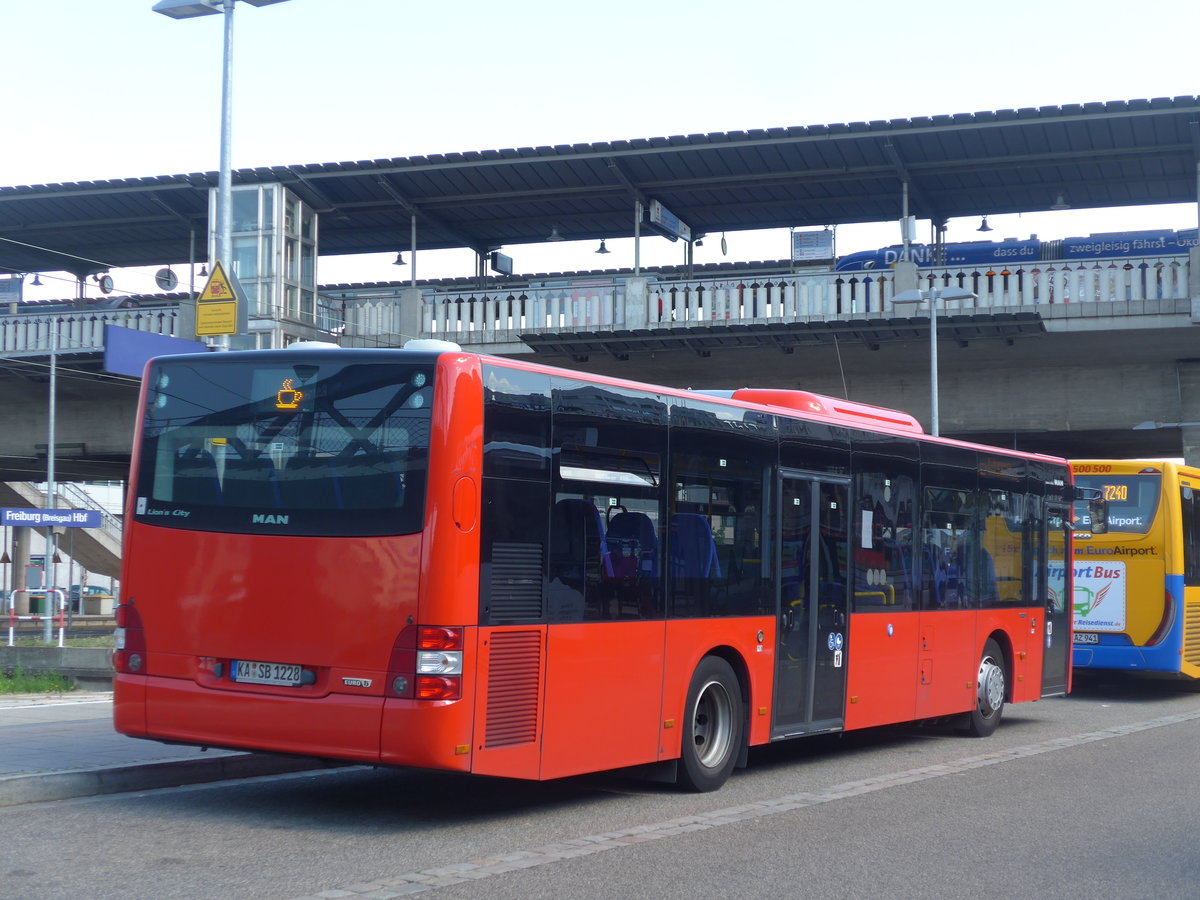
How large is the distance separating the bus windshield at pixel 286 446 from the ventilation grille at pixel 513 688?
89 cm

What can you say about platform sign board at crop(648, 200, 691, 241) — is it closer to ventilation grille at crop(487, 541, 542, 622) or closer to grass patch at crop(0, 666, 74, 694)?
grass patch at crop(0, 666, 74, 694)

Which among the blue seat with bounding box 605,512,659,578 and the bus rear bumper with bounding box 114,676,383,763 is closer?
the bus rear bumper with bounding box 114,676,383,763

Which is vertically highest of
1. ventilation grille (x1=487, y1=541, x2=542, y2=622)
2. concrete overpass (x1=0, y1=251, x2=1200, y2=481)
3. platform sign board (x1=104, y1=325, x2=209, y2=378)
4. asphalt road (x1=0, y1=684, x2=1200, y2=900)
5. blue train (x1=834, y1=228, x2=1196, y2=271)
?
blue train (x1=834, y1=228, x2=1196, y2=271)

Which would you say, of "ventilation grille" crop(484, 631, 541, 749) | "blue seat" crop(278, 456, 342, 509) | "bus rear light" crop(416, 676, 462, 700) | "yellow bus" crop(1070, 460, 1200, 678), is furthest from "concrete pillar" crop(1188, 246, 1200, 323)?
"bus rear light" crop(416, 676, 462, 700)

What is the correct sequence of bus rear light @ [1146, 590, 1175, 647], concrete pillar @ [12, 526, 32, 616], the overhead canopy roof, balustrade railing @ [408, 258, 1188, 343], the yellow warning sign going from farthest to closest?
concrete pillar @ [12, 526, 32, 616] → the overhead canopy roof → balustrade railing @ [408, 258, 1188, 343] → bus rear light @ [1146, 590, 1175, 647] → the yellow warning sign

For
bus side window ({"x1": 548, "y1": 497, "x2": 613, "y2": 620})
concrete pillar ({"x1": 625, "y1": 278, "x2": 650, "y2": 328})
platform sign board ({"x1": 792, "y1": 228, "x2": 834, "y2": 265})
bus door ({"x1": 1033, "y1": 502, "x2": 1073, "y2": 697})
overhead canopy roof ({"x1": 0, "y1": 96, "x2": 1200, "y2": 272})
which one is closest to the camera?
bus side window ({"x1": 548, "y1": 497, "x2": 613, "y2": 620})

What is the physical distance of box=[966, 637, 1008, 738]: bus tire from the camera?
14570mm

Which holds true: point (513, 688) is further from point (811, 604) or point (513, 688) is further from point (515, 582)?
point (811, 604)

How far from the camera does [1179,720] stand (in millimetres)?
16328

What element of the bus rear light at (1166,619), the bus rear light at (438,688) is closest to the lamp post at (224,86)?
the bus rear light at (438,688)

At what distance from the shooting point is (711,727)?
10.3 metres

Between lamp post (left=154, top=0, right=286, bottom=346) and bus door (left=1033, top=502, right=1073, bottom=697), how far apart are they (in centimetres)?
967

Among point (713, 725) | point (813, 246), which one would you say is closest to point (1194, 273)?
point (813, 246)

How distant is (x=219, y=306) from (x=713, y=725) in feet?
25.4
